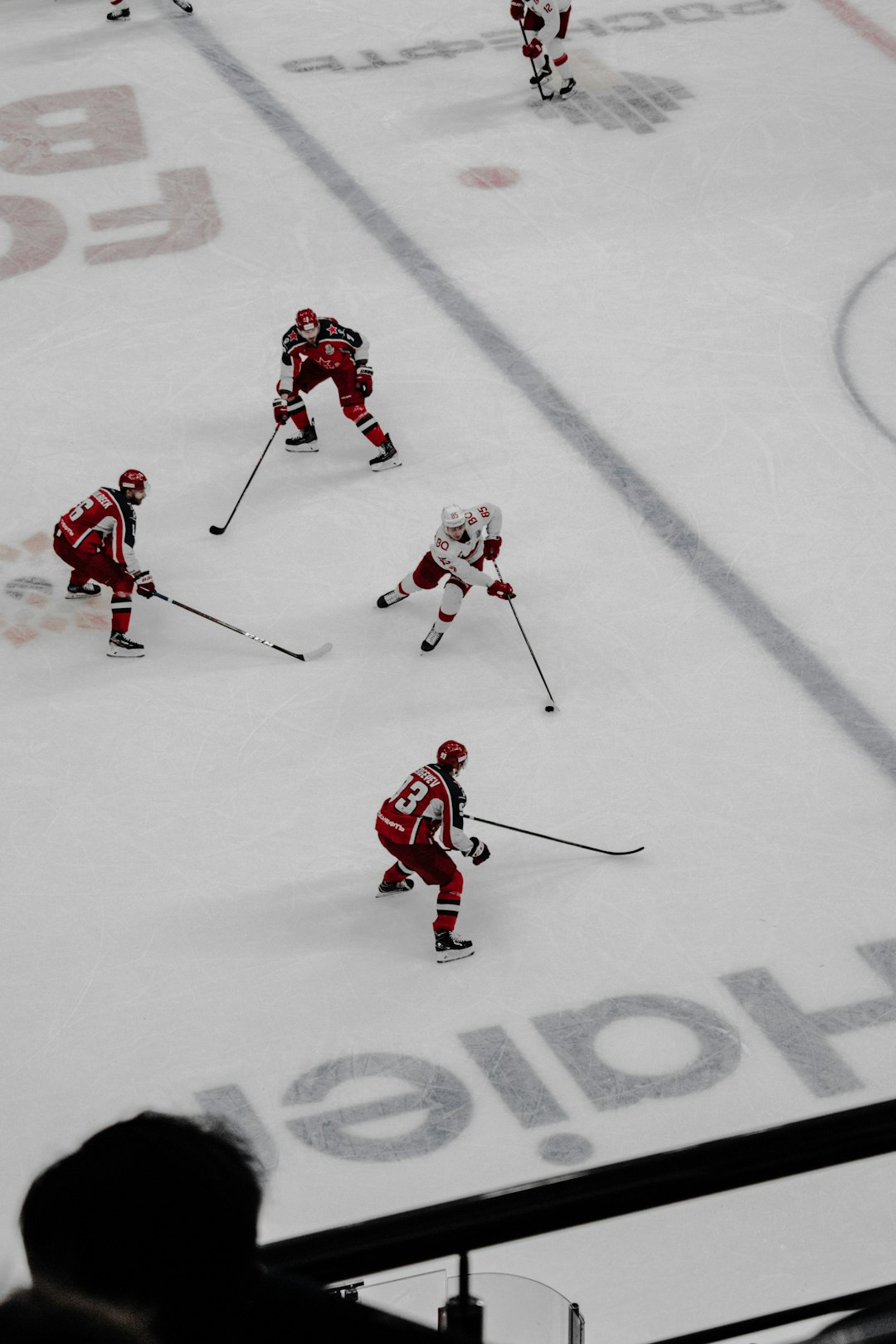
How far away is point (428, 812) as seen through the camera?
5.49m

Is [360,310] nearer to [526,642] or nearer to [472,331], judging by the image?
[472,331]

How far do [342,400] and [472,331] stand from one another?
1.40m

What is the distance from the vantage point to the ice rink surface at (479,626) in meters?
5.21

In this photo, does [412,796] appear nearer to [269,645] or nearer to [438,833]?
[438,833]

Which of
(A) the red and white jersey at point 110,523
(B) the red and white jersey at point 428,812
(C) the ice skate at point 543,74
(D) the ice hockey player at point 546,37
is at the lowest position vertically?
(B) the red and white jersey at point 428,812

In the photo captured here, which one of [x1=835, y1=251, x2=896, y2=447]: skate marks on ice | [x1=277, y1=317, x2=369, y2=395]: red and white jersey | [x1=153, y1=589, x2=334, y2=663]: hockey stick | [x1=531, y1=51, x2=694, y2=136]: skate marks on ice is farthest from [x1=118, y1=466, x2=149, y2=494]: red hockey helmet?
[x1=531, y1=51, x2=694, y2=136]: skate marks on ice

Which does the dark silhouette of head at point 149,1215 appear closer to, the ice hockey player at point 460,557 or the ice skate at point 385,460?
the ice hockey player at point 460,557

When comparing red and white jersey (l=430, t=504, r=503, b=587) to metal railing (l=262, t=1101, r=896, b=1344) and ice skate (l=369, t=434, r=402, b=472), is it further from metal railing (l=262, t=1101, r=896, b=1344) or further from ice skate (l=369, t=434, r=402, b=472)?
metal railing (l=262, t=1101, r=896, b=1344)

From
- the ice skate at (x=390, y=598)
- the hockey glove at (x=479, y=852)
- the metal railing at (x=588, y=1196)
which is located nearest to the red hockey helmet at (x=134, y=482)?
the ice skate at (x=390, y=598)

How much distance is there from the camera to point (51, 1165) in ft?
3.27

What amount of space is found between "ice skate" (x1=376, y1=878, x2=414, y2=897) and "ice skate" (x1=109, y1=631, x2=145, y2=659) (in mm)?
1715

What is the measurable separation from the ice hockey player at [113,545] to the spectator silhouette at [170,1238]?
593cm

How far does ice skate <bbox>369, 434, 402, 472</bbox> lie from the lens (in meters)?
8.17

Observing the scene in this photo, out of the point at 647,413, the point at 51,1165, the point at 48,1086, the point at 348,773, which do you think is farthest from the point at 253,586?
the point at 51,1165
